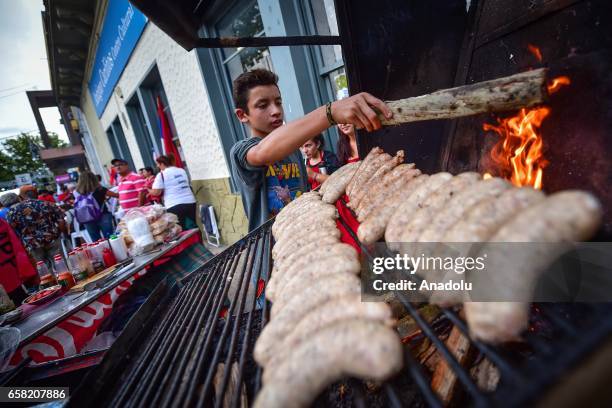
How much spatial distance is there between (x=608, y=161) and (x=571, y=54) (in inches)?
22.6

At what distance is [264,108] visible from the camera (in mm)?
2951

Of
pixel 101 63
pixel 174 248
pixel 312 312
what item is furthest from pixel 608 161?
pixel 101 63

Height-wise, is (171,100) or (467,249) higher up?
(171,100)

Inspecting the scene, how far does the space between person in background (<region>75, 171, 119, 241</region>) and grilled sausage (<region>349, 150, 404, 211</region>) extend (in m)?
8.17

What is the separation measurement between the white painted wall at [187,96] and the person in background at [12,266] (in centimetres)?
385

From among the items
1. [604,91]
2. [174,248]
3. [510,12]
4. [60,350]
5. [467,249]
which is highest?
[510,12]

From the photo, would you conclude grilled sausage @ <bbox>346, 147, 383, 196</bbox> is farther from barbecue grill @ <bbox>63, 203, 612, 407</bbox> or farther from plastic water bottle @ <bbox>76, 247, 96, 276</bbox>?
plastic water bottle @ <bbox>76, 247, 96, 276</bbox>

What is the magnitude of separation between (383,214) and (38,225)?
7.67 metres

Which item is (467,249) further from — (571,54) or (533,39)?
(533,39)

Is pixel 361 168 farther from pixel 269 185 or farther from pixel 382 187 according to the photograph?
pixel 269 185

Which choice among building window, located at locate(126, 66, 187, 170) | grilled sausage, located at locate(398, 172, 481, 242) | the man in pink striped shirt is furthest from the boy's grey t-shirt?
building window, located at locate(126, 66, 187, 170)

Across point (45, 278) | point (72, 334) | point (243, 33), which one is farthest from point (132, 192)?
point (72, 334)

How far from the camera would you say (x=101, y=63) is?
1202 centimetres

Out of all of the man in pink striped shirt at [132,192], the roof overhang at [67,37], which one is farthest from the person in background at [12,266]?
the roof overhang at [67,37]
